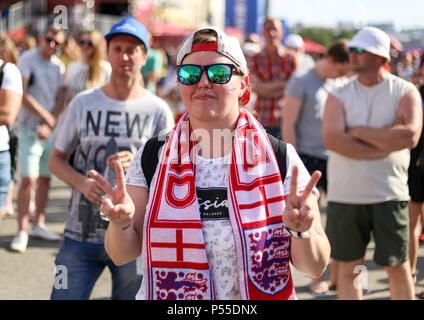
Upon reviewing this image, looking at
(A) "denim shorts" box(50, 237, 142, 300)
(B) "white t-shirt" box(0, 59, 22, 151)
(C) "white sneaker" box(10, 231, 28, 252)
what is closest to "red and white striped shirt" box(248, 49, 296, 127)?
(C) "white sneaker" box(10, 231, 28, 252)

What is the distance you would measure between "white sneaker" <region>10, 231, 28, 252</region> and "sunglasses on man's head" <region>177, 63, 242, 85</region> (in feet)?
14.9

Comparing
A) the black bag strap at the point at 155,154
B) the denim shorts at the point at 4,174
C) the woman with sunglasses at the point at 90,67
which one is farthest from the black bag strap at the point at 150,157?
the woman with sunglasses at the point at 90,67

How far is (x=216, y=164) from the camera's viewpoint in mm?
2381

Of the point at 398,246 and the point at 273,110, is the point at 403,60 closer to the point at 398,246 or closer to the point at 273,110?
the point at 273,110

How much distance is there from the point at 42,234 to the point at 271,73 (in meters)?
3.05

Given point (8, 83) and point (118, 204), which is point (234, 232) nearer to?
point (118, 204)

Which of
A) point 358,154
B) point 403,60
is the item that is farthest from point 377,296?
point 403,60

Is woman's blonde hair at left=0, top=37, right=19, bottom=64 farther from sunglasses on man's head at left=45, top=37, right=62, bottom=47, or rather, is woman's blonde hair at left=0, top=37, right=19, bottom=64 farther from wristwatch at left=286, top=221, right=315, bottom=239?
wristwatch at left=286, top=221, right=315, bottom=239

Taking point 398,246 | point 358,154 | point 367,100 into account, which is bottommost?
point 398,246

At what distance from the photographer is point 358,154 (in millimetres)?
4277

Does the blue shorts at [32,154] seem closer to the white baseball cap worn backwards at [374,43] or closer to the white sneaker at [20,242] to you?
the white sneaker at [20,242]

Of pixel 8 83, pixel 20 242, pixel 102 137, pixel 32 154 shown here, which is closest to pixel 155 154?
pixel 102 137

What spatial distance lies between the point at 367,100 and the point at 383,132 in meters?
0.26

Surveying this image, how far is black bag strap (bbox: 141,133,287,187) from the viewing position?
7.71ft
